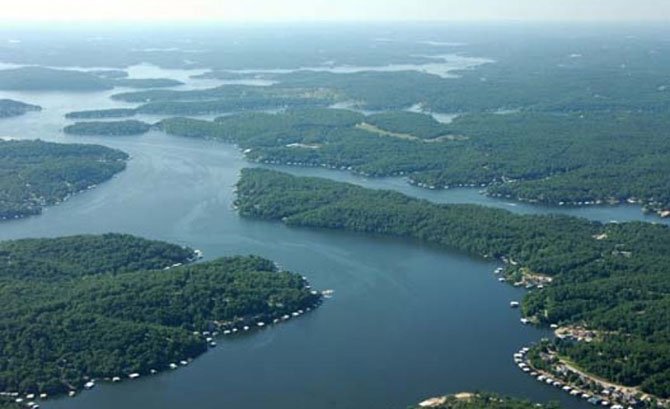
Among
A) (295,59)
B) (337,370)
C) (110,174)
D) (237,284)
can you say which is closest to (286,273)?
(237,284)

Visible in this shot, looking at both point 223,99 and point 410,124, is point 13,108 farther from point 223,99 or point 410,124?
point 410,124

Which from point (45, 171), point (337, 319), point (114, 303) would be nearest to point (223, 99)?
point (45, 171)

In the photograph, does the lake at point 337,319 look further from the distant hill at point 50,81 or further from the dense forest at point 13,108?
the distant hill at point 50,81

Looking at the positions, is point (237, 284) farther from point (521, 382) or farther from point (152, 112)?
point (152, 112)

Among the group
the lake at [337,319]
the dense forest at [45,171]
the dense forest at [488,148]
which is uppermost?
the dense forest at [488,148]

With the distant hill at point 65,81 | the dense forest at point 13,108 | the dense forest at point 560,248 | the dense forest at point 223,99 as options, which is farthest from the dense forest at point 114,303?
the distant hill at point 65,81
